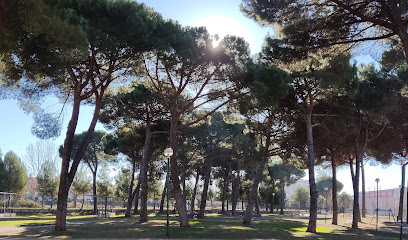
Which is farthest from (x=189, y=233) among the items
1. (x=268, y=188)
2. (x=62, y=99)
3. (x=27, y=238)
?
(x=268, y=188)

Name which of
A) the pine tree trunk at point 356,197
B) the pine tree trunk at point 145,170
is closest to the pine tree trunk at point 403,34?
the pine tree trunk at point 356,197

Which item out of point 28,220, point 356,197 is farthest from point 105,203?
point 356,197

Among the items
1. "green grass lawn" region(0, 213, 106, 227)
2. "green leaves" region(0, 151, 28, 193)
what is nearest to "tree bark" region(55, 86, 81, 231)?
"green grass lawn" region(0, 213, 106, 227)

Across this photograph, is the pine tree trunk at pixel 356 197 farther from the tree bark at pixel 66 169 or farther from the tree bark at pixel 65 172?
the tree bark at pixel 65 172

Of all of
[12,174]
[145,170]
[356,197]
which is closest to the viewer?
[356,197]

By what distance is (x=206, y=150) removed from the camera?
30484 millimetres

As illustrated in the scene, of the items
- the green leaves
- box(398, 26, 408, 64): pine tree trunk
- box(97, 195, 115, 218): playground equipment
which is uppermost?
box(398, 26, 408, 64): pine tree trunk

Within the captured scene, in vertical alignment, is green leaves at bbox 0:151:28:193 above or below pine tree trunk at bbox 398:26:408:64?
below

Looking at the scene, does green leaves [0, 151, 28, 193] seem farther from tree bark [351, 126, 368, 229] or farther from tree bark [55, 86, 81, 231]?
tree bark [351, 126, 368, 229]

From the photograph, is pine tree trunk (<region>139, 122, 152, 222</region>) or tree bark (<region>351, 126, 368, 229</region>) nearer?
tree bark (<region>351, 126, 368, 229</region>)

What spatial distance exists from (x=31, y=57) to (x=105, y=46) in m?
2.47

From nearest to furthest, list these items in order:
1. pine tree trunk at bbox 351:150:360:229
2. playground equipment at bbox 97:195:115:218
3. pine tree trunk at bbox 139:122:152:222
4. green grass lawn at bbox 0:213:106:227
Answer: green grass lawn at bbox 0:213:106:227 < pine tree trunk at bbox 351:150:360:229 < pine tree trunk at bbox 139:122:152:222 < playground equipment at bbox 97:195:115:218

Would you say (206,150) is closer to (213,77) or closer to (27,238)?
(213,77)

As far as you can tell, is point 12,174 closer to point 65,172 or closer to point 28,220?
point 28,220
